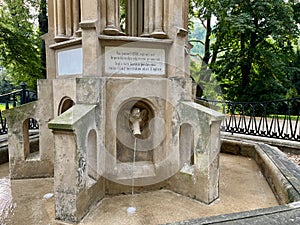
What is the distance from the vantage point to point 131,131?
15.8 feet

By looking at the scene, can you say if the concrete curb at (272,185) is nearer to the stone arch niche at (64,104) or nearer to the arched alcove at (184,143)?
the arched alcove at (184,143)

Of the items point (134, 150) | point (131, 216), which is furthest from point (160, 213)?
point (134, 150)

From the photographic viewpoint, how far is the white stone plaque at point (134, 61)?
446 cm

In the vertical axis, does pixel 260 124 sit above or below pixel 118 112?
below

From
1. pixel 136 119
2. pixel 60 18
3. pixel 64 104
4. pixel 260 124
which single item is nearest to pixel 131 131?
pixel 136 119

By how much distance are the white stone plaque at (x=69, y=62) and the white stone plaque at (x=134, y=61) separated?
0.60 metres

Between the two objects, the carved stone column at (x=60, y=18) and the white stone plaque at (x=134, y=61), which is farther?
the carved stone column at (x=60, y=18)

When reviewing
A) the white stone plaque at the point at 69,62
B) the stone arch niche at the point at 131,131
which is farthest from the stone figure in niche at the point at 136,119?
the white stone plaque at the point at 69,62

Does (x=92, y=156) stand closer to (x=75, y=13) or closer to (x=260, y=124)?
(x=75, y=13)

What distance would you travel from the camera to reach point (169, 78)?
472 centimetres

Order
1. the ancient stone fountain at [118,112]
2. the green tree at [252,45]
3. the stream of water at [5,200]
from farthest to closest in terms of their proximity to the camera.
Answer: the green tree at [252,45]
the ancient stone fountain at [118,112]
the stream of water at [5,200]

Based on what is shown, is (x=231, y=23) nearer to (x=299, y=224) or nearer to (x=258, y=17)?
(x=258, y=17)

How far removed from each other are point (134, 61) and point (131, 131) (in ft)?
4.12

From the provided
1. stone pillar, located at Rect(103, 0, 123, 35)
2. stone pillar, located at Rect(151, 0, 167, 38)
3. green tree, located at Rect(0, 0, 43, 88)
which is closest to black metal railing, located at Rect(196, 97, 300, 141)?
stone pillar, located at Rect(151, 0, 167, 38)
